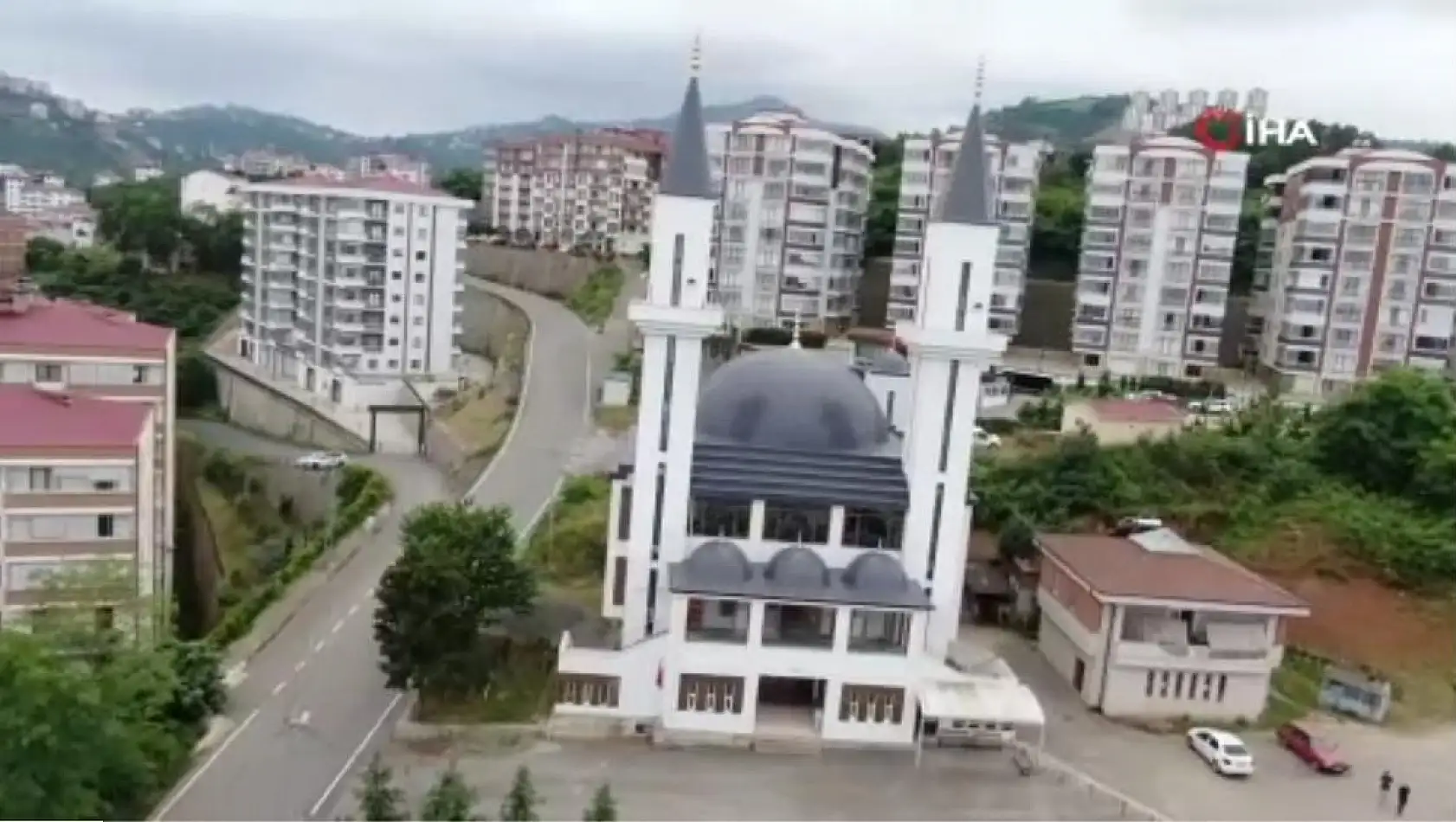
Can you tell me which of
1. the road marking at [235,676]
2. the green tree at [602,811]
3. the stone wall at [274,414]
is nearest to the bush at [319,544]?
the road marking at [235,676]

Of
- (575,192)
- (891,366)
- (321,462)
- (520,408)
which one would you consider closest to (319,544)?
(321,462)

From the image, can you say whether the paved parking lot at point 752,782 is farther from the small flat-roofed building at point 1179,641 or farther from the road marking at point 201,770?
the small flat-roofed building at point 1179,641

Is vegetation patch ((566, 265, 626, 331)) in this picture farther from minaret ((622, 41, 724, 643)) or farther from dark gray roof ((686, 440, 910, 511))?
minaret ((622, 41, 724, 643))

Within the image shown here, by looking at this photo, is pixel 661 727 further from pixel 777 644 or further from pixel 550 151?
pixel 550 151

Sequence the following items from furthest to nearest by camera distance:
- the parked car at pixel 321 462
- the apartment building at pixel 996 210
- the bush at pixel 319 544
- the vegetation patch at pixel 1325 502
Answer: the apartment building at pixel 996 210 < the parked car at pixel 321 462 < the vegetation patch at pixel 1325 502 < the bush at pixel 319 544

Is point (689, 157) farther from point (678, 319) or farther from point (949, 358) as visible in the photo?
point (949, 358)

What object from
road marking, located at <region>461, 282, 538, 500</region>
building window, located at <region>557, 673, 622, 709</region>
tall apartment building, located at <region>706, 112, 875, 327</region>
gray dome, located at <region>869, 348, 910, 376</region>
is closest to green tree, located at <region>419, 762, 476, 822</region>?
building window, located at <region>557, 673, 622, 709</region>
